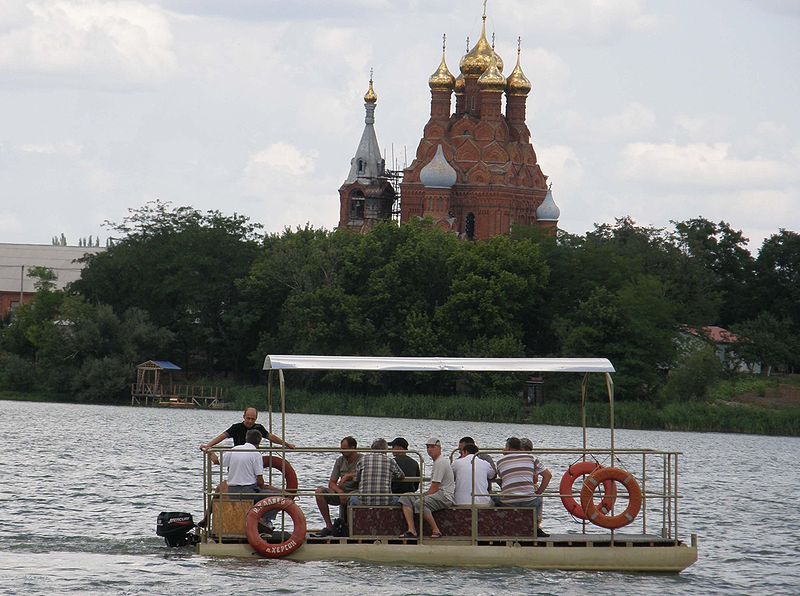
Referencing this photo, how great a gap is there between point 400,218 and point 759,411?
6175 centimetres

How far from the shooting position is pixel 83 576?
2395 centimetres

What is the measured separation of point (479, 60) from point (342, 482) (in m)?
112

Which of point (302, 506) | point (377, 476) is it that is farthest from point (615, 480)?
point (302, 506)

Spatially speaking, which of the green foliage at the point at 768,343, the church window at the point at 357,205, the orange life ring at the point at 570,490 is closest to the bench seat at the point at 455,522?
the orange life ring at the point at 570,490

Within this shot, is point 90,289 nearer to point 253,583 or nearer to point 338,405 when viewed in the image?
point 338,405

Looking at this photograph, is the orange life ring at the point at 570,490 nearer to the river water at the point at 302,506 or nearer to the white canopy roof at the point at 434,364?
the river water at the point at 302,506

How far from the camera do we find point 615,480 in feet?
77.6

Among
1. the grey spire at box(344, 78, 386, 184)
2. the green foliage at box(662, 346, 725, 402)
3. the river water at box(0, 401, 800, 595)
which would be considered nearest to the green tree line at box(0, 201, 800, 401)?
the green foliage at box(662, 346, 725, 402)

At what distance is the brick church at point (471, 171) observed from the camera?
126 metres

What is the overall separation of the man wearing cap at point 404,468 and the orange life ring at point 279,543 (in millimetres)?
1426

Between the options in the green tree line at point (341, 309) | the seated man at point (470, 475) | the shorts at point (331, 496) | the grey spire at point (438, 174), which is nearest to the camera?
the shorts at point (331, 496)

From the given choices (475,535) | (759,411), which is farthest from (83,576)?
(759,411)

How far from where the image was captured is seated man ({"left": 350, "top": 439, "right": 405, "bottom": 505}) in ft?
76.3

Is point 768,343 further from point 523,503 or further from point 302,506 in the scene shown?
point 523,503
